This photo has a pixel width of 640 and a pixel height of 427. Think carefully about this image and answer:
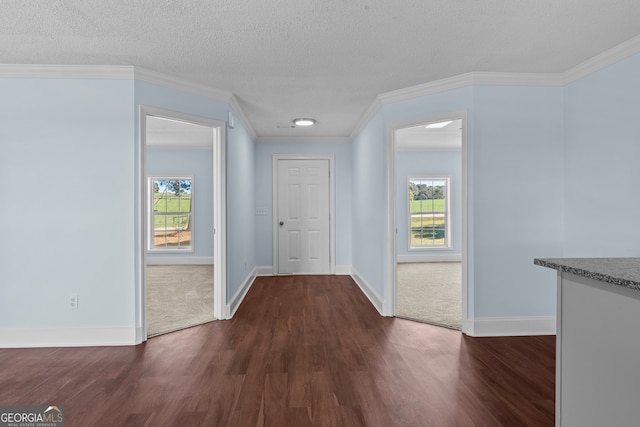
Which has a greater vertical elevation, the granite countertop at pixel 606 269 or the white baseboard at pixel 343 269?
the granite countertop at pixel 606 269

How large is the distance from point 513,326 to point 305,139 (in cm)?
436

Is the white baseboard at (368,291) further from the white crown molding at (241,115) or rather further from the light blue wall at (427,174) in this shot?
the white crown molding at (241,115)

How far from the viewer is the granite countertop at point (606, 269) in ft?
3.92

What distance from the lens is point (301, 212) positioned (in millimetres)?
6336

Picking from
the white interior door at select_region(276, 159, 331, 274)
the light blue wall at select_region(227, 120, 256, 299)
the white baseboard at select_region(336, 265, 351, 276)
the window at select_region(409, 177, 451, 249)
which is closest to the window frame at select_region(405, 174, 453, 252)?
the window at select_region(409, 177, 451, 249)

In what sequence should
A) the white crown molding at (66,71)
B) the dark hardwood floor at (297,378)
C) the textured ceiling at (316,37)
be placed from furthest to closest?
the white crown molding at (66,71)
the textured ceiling at (316,37)
the dark hardwood floor at (297,378)

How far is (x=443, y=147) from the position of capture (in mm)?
7602

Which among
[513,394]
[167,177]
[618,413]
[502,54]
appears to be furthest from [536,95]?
[167,177]

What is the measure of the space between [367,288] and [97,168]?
3.51m

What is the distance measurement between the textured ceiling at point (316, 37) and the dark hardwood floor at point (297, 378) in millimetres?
2490

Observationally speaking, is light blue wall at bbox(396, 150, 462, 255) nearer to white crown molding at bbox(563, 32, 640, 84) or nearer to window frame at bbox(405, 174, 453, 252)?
window frame at bbox(405, 174, 453, 252)

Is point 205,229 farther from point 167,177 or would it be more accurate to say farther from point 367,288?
point 367,288

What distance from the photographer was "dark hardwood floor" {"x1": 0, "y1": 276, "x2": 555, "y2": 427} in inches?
79.9

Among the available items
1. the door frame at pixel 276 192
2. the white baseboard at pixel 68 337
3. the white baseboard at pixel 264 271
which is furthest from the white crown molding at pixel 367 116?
the white baseboard at pixel 68 337
